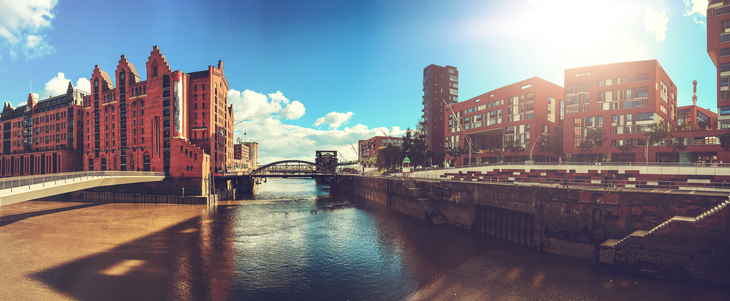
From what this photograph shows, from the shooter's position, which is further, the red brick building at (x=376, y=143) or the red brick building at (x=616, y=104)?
the red brick building at (x=376, y=143)

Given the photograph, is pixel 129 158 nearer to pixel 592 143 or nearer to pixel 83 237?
pixel 83 237

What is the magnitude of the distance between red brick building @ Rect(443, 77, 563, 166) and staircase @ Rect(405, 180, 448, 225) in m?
27.3

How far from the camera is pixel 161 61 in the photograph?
69.2 meters

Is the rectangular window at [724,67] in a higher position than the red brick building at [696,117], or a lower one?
higher

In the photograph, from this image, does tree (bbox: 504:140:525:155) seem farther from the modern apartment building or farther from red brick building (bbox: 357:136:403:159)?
red brick building (bbox: 357:136:403:159)

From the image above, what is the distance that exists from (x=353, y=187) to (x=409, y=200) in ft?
157

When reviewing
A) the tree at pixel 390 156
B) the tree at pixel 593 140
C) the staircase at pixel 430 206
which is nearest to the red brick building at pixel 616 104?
the tree at pixel 593 140

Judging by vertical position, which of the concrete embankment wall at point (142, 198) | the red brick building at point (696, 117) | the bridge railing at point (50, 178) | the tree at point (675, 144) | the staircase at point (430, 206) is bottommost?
the concrete embankment wall at point (142, 198)

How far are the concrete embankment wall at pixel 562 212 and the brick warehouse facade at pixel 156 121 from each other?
5865 centimetres

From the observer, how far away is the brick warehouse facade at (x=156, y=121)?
66.6 meters

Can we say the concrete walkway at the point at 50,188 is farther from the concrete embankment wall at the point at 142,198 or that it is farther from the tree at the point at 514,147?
the tree at the point at 514,147

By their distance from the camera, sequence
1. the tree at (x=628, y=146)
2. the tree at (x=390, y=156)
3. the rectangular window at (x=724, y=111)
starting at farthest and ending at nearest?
1. the tree at (x=390, y=156)
2. the tree at (x=628, y=146)
3. the rectangular window at (x=724, y=111)

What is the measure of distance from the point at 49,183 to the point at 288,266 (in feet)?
117

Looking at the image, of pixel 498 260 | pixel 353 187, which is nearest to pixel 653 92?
pixel 498 260
